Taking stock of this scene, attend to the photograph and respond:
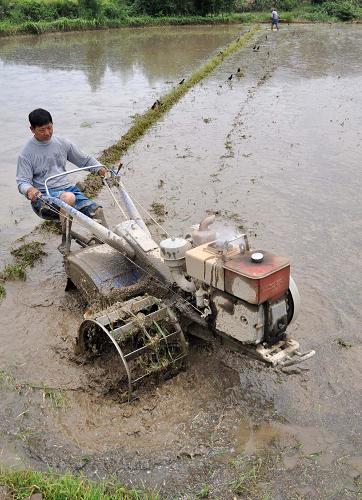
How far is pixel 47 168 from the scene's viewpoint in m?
5.08

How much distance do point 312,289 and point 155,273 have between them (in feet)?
6.37

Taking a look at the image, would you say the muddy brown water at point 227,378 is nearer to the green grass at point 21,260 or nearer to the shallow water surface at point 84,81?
the green grass at point 21,260

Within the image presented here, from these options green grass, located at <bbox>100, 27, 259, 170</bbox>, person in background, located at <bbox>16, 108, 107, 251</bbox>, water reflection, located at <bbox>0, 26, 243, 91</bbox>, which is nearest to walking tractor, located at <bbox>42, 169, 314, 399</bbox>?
person in background, located at <bbox>16, 108, 107, 251</bbox>

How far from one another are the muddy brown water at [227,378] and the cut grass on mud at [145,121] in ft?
1.58

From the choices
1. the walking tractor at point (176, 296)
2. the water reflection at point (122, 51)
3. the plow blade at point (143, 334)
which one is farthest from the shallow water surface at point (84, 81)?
the plow blade at point (143, 334)

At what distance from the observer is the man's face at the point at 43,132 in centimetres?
481

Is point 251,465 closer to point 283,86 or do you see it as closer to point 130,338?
point 130,338

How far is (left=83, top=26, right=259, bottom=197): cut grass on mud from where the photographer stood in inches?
323

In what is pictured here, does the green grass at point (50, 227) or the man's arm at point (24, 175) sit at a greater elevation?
the man's arm at point (24, 175)

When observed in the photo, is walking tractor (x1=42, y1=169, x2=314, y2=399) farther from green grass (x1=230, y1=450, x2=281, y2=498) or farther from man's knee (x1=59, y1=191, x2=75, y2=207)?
green grass (x1=230, y1=450, x2=281, y2=498)

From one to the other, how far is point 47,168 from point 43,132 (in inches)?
15.2

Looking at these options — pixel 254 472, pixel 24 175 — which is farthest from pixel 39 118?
pixel 254 472

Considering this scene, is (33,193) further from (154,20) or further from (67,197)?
(154,20)

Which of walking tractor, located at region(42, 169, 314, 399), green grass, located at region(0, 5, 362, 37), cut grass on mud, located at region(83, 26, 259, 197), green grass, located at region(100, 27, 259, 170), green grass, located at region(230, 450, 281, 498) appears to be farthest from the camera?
green grass, located at region(0, 5, 362, 37)
